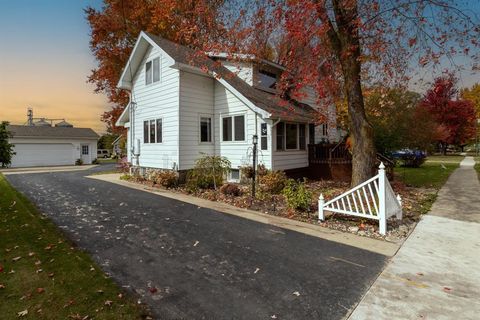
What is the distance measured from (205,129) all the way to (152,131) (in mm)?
2921

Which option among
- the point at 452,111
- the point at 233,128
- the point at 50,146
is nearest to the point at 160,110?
the point at 233,128

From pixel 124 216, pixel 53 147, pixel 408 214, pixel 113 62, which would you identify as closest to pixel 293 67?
pixel 408 214

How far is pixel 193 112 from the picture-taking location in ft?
40.9

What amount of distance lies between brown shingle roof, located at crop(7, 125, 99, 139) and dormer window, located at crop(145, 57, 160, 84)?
1961 cm

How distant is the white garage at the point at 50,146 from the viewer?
25.8 m

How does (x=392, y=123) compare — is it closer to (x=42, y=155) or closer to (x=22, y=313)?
(x=22, y=313)

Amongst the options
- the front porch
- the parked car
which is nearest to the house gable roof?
the front porch

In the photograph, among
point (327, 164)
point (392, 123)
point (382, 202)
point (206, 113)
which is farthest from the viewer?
point (392, 123)

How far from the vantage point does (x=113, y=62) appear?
20781mm

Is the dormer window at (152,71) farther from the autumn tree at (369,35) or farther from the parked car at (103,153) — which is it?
the parked car at (103,153)

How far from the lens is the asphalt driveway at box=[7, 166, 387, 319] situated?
10.3 ft

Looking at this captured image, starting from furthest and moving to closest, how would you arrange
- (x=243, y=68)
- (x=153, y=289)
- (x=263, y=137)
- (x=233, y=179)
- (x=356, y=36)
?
(x=243, y=68) < (x=233, y=179) < (x=263, y=137) < (x=356, y=36) < (x=153, y=289)

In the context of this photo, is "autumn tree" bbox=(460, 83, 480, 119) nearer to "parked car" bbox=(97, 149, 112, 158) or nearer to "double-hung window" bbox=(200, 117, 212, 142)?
"double-hung window" bbox=(200, 117, 212, 142)

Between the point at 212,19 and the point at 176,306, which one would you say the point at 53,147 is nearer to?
the point at 212,19
